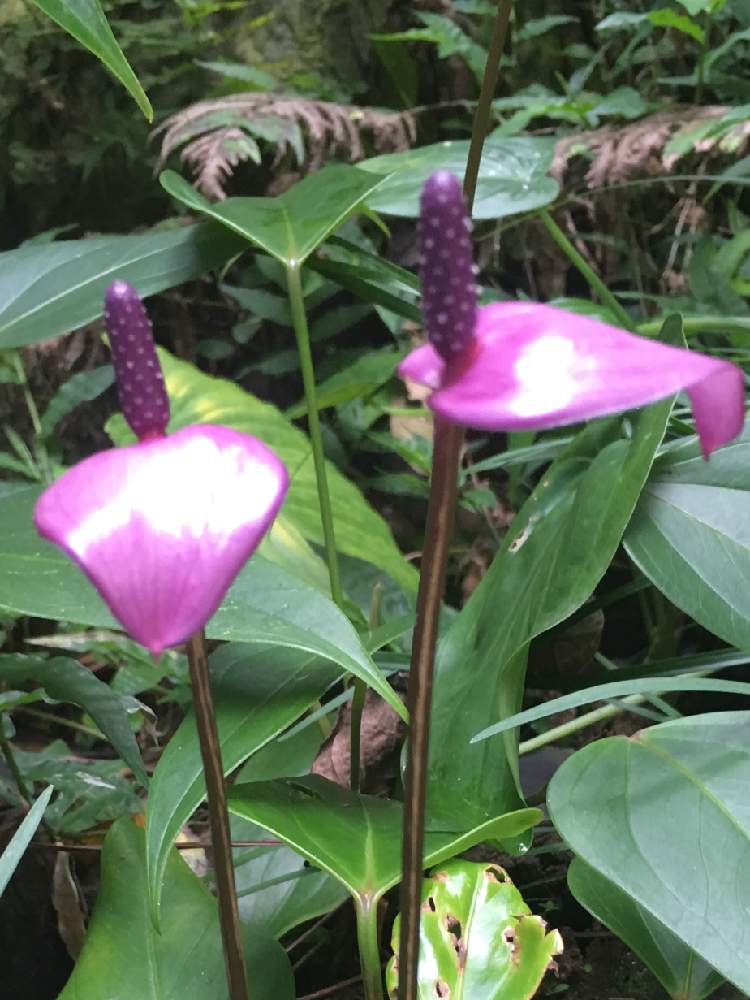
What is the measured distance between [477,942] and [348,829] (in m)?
0.10

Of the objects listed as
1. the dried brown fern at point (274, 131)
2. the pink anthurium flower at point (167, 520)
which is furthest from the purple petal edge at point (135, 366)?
the dried brown fern at point (274, 131)

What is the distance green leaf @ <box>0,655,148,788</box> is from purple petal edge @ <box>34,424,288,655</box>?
1.14 ft

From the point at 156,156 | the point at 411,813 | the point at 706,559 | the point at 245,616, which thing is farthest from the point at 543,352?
the point at 156,156

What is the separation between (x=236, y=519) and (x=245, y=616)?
27 centimetres

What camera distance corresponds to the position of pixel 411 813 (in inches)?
12.5

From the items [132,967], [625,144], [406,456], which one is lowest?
[406,456]

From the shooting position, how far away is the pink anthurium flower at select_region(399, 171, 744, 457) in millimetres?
191

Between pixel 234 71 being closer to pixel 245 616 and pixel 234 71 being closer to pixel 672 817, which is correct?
pixel 245 616

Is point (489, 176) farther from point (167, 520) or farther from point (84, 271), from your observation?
point (167, 520)

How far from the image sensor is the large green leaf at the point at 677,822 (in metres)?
0.39

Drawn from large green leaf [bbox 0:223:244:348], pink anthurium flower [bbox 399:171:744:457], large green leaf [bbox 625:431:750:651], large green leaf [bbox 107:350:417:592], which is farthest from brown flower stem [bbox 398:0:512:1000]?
large green leaf [bbox 107:350:417:592]

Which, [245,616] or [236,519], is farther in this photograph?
[245,616]

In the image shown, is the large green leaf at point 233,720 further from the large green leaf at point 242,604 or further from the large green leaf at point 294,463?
the large green leaf at point 294,463

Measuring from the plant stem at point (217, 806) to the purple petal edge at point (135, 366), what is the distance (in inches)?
2.9
